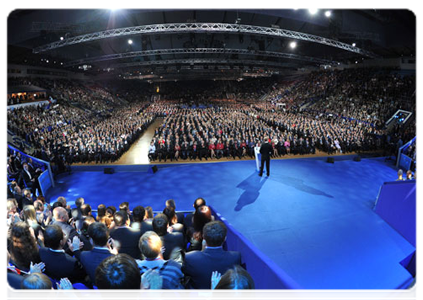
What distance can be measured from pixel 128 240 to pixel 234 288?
222cm

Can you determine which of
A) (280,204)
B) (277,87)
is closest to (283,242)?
(280,204)

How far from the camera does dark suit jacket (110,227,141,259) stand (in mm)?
3232

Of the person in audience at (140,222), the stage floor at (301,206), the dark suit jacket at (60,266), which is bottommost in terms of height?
the stage floor at (301,206)

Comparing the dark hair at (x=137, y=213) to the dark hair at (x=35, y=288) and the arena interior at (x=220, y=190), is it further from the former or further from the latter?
the dark hair at (x=35, y=288)

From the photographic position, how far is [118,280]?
158cm

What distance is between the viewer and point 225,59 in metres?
28.6

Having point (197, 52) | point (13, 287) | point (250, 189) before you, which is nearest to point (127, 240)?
point (13, 287)

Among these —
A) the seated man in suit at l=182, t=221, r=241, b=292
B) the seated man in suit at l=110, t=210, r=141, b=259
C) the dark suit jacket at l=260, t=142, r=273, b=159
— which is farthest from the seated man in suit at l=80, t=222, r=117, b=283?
the dark suit jacket at l=260, t=142, r=273, b=159

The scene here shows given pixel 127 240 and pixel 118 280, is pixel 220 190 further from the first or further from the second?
pixel 118 280

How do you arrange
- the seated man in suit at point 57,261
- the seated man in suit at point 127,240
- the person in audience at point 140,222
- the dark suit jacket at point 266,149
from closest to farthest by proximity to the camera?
1. the seated man in suit at point 57,261
2. the seated man in suit at point 127,240
3. the person in audience at point 140,222
4. the dark suit jacket at point 266,149

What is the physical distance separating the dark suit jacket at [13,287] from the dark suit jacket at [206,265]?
1.41 metres

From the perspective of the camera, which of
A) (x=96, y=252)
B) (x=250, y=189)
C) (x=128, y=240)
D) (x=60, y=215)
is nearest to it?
(x=96, y=252)

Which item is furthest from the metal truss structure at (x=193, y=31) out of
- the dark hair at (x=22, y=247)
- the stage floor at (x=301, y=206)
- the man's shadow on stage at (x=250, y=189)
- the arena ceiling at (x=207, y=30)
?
the dark hair at (x=22, y=247)

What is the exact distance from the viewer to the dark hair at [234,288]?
4.83 ft
